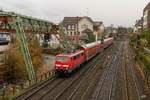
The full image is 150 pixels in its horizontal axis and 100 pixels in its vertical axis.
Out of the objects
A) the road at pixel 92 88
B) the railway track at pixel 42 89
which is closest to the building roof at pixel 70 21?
the road at pixel 92 88

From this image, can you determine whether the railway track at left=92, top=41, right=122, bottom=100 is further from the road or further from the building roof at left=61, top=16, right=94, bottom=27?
the building roof at left=61, top=16, right=94, bottom=27

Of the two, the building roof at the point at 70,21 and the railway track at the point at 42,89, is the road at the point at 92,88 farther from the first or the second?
the building roof at the point at 70,21

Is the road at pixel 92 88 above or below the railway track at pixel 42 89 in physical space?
below

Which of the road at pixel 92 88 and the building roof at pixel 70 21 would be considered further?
the building roof at pixel 70 21

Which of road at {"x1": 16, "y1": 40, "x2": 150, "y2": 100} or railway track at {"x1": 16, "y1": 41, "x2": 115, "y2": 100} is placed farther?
road at {"x1": 16, "y1": 40, "x2": 150, "y2": 100}

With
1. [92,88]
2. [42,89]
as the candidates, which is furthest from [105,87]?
[42,89]

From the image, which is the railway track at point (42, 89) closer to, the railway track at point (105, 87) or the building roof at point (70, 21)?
the railway track at point (105, 87)

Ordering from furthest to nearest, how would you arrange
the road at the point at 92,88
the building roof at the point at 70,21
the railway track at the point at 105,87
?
1. the building roof at the point at 70,21
2. the railway track at the point at 105,87
3. the road at the point at 92,88

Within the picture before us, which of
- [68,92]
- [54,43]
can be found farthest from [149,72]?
[54,43]

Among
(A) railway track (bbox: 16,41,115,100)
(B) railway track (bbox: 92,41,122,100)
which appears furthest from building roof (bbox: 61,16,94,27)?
(A) railway track (bbox: 16,41,115,100)

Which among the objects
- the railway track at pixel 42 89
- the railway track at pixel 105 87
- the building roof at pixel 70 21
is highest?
the building roof at pixel 70 21

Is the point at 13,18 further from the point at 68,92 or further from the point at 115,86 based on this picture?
the point at 115,86

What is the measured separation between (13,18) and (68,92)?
9.70 meters

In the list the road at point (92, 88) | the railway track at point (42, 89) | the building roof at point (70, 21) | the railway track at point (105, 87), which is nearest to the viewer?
the railway track at point (42, 89)
